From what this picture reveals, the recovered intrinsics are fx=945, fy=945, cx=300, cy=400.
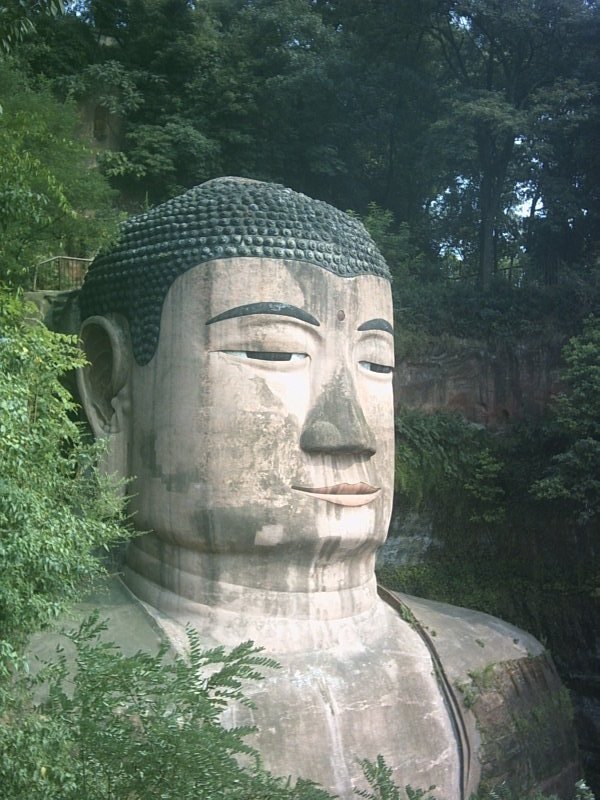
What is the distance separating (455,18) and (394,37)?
1396 mm

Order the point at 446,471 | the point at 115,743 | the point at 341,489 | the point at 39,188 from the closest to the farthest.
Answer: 1. the point at 115,743
2. the point at 341,489
3. the point at 39,188
4. the point at 446,471

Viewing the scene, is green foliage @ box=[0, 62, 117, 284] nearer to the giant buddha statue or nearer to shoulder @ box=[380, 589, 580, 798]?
the giant buddha statue

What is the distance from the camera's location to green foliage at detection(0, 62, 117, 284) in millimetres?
7926

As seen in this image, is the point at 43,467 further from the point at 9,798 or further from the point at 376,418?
the point at 376,418

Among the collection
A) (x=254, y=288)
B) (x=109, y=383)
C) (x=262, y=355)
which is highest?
(x=254, y=288)

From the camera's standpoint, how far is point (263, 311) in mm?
7801

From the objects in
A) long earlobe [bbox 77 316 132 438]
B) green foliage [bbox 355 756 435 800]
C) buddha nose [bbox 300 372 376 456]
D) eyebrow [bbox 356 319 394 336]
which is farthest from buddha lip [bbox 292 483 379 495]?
green foliage [bbox 355 756 435 800]

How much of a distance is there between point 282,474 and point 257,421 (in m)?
0.47

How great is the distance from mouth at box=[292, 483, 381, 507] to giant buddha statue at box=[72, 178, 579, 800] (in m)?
0.02

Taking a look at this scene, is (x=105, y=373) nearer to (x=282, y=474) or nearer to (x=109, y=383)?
(x=109, y=383)

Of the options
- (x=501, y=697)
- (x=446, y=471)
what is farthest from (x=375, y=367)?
(x=446, y=471)

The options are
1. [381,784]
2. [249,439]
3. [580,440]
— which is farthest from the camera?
[580,440]

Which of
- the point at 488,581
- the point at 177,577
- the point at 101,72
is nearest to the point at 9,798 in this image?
the point at 177,577

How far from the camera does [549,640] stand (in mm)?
12039
